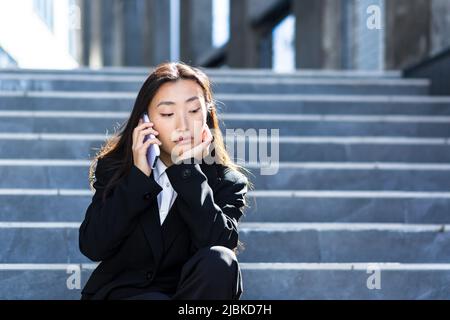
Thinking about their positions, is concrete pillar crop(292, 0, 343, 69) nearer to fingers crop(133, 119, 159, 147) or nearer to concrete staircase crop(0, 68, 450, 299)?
concrete staircase crop(0, 68, 450, 299)

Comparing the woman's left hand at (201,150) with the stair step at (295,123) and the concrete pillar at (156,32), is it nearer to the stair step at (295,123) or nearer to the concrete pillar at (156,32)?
the stair step at (295,123)

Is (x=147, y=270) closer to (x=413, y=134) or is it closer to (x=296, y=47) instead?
(x=413, y=134)

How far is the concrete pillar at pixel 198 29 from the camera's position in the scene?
23.3m

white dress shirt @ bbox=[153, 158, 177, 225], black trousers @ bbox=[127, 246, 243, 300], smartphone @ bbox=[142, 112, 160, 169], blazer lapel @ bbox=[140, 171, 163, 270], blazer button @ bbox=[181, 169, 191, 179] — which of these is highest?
smartphone @ bbox=[142, 112, 160, 169]

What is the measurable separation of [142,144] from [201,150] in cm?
22

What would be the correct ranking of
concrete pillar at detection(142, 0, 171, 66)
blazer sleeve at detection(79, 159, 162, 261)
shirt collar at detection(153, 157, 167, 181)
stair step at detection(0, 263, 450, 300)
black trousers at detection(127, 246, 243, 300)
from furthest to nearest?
concrete pillar at detection(142, 0, 171, 66), stair step at detection(0, 263, 450, 300), shirt collar at detection(153, 157, 167, 181), blazer sleeve at detection(79, 159, 162, 261), black trousers at detection(127, 246, 243, 300)

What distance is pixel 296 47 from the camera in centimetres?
1309

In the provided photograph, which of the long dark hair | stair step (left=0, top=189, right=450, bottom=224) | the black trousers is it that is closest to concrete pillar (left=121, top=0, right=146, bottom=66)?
stair step (left=0, top=189, right=450, bottom=224)

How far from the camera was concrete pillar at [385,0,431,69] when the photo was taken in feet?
23.6

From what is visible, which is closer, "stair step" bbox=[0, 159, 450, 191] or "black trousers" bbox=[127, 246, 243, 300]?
"black trousers" bbox=[127, 246, 243, 300]

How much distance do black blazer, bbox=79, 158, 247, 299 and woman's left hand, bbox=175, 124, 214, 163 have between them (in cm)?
4

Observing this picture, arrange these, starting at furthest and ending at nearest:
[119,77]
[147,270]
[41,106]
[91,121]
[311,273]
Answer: [119,77] → [41,106] → [91,121] → [311,273] → [147,270]
